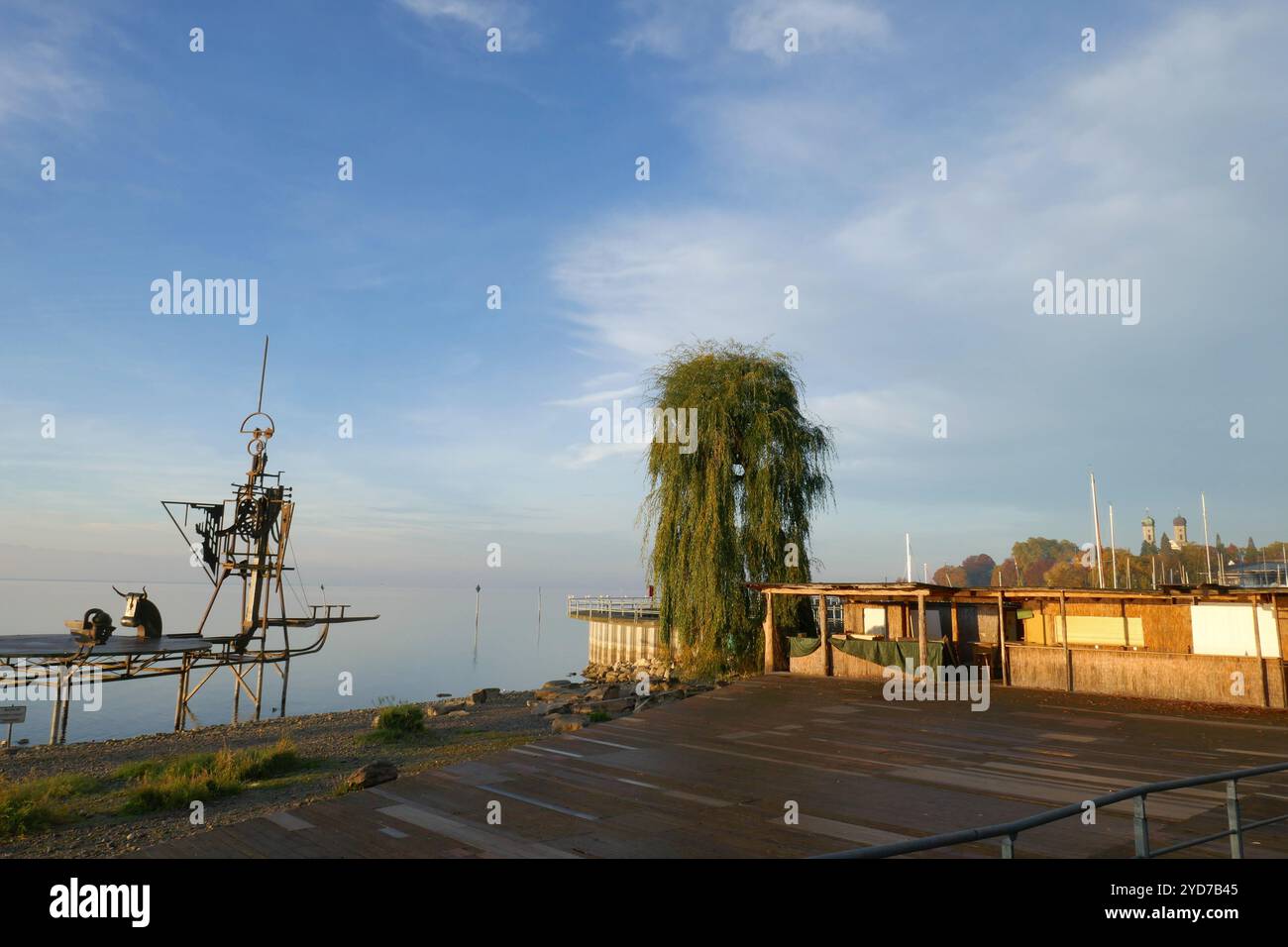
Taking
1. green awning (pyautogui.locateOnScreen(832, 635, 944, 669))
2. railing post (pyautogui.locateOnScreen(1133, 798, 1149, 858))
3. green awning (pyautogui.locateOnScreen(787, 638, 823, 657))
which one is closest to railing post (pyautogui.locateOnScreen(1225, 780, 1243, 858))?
railing post (pyautogui.locateOnScreen(1133, 798, 1149, 858))

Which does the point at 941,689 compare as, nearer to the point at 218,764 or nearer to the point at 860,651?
the point at 860,651

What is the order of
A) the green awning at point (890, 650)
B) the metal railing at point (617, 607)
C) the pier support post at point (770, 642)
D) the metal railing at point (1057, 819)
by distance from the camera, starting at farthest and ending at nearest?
the metal railing at point (617, 607) → the pier support post at point (770, 642) → the green awning at point (890, 650) → the metal railing at point (1057, 819)

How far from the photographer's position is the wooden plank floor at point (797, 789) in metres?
8.22

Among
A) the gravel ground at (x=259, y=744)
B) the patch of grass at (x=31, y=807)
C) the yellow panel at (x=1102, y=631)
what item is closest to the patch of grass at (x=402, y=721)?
the gravel ground at (x=259, y=744)

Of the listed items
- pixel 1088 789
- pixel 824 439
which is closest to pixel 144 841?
pixel 1088 789

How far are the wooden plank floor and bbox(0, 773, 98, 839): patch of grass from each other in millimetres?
4802

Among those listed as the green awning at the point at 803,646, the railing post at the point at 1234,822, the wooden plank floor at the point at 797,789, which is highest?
the railing post at the point at 1234,822

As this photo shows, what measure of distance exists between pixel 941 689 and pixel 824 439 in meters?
10.7

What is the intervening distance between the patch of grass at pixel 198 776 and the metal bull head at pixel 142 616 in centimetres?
1454

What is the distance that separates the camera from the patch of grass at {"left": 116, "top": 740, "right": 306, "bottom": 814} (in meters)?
12.9

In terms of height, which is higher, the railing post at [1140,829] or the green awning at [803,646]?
the railing post at [1140,829]

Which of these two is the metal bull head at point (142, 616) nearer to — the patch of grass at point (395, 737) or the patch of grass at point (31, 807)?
the patch of grass at point (395, 737)
